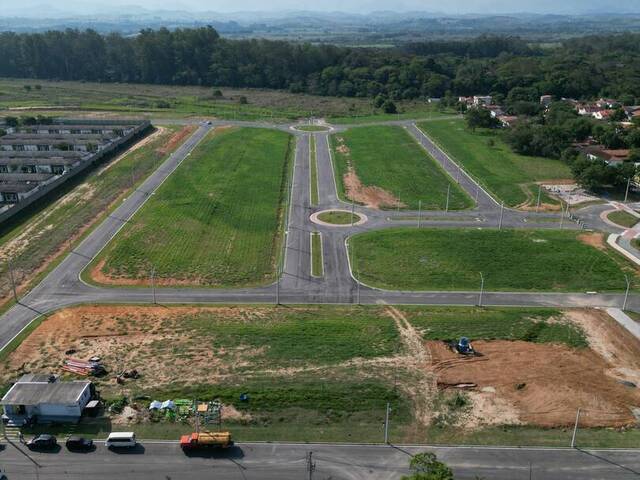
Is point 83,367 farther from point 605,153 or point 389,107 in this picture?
point 389,107

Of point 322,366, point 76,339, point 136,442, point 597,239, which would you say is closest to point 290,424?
point 322,366

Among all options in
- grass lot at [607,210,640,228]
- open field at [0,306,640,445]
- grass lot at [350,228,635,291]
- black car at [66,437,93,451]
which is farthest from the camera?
grass lot at [607,210,640,228]

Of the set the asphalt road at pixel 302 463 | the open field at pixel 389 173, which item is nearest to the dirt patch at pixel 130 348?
the asphalt road at pixel 302 463

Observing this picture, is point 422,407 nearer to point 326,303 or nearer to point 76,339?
point 326,303

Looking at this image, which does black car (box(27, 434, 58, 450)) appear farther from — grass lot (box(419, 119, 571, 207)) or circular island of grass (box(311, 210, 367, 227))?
grass lot (box(419, 119, 571, 207))

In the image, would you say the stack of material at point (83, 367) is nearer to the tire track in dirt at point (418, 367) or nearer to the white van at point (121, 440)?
the white van at point (121, 440)

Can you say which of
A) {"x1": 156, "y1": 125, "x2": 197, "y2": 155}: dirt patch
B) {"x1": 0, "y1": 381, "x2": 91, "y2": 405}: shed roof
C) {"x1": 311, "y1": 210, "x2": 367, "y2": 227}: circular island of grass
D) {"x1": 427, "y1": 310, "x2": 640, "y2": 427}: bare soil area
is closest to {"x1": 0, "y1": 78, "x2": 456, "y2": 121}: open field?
{"x1": 156, "y1": 125, "x2": 197, "y2": 155}: dirt patch
